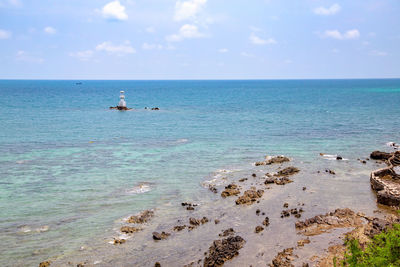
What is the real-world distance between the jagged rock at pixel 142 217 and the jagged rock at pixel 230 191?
6.37m

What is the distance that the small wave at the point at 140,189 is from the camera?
28203 millimetres

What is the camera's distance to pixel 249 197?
26469mm

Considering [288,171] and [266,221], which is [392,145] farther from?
[266,221]

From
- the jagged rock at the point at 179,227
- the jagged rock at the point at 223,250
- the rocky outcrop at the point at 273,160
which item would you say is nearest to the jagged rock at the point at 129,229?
the jagged rock at the point at 179,227

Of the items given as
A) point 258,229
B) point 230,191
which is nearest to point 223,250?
point 258,229

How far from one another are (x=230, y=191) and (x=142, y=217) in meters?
7.88

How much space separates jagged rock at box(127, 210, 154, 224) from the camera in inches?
900

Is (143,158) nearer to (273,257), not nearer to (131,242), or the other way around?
(131,242)

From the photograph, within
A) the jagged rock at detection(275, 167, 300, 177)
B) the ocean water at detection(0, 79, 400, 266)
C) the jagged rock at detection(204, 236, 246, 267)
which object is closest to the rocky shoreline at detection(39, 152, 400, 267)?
the jagged rock at detection(204, 236, 246, 267)

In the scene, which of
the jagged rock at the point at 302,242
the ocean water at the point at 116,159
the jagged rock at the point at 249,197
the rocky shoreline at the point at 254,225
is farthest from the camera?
the jagged rock at the point at 249,197

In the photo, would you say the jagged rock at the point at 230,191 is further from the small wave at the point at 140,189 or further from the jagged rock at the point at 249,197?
the small wave at the point at 140,189

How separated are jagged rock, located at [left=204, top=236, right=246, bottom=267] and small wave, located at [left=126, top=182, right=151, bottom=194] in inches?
428

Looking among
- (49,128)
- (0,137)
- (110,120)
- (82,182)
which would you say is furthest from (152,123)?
(82,182)

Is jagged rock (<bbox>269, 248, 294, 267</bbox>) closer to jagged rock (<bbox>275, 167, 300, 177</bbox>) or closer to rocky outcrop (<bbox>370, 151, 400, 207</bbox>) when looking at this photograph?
rocky outcrop (<bbox>370, 151, 400, 207</bbox>)
